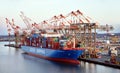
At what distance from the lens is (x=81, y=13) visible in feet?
128

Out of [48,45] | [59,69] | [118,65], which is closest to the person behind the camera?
[118,65]

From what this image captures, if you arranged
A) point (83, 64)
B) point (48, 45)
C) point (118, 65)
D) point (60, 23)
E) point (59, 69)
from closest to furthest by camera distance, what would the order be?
point (118, 65) → point (59, 69) → point (83, 64) → point (48, 45) → point (60, 23)

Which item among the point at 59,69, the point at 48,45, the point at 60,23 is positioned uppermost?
the point at 60,23

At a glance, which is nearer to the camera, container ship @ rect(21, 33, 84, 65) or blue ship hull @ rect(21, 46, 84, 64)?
blue ship hull @ rect(21, 46, 84, 64)

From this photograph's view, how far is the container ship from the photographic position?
3391 centimetres

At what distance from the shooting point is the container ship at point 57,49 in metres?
33.9

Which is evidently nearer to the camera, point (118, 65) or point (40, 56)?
point (118, 65)

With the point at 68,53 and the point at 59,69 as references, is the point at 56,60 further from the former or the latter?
the point at 59,69

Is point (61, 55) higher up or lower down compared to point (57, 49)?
lower down

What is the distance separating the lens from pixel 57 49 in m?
35.7

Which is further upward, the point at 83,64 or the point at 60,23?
the point at 60,23

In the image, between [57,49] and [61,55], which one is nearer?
[61,55]

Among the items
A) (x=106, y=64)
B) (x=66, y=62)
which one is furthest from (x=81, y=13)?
(x=106, y=64)

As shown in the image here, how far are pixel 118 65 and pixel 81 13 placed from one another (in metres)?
14.0
